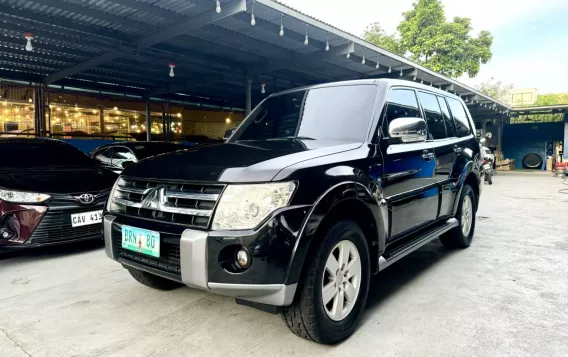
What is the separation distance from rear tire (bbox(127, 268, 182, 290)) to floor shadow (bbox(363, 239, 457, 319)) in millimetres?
1551

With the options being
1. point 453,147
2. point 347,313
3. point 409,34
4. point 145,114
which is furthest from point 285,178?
point 409,34

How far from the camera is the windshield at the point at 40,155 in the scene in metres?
4.41

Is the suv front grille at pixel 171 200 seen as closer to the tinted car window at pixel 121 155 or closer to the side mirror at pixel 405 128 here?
the side mirror at pixel 405 128

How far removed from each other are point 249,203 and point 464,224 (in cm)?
321

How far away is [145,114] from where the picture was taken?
16.2 meters

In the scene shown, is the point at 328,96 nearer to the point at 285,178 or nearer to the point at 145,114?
the point at 285,178

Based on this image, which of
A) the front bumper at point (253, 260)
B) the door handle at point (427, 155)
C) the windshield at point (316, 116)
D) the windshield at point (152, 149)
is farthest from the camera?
the windshield at point (152, 149)

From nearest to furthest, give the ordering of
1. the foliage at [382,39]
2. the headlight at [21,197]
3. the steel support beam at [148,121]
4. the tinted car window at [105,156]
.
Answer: the headlight at [21,197], the tinted car window at [105,156], the steel support beam at [148,121], the foliage at [382,39]

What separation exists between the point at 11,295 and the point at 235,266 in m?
2.25

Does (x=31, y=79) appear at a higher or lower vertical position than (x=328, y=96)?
higher

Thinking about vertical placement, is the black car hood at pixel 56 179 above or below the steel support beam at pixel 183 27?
below

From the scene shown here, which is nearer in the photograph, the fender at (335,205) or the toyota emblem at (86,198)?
the fender at (335,205)

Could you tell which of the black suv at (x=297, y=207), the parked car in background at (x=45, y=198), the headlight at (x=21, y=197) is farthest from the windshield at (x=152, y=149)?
the black suv at (x=297, y=207)

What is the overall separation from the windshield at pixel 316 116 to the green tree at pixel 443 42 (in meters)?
23.3
